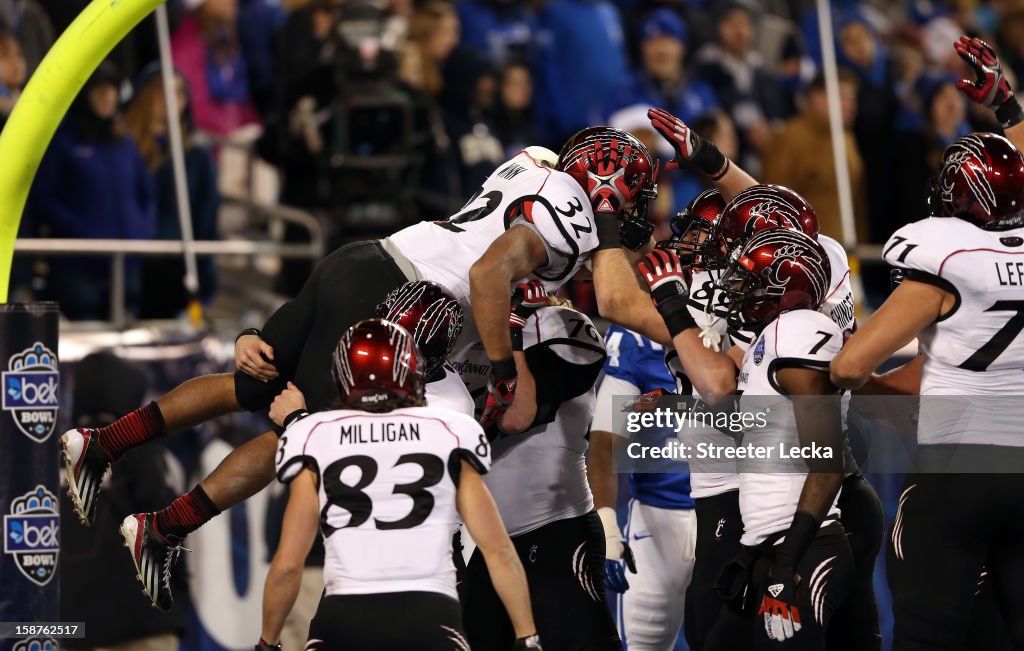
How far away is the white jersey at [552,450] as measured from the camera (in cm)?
673

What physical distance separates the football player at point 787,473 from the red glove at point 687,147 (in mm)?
1154

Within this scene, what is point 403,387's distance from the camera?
510 cm

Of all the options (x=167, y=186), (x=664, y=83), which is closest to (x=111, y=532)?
(x=167, y=186)

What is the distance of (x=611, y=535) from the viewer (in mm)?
7395

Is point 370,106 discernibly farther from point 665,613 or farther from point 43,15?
point 665,613

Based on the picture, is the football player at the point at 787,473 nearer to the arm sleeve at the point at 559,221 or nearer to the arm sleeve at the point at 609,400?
the arm sleeve at the point at 559,221

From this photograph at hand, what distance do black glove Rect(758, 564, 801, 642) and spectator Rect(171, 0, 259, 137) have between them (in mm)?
6662

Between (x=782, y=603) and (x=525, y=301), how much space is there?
5.97 ft

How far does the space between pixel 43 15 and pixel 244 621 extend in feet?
13.2

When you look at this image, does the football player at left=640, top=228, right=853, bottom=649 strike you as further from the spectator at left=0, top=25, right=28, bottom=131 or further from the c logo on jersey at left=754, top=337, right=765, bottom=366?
the spectator at left=0, top=25, right=28, bottom=131

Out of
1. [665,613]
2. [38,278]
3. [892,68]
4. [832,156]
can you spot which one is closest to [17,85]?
[38,278]

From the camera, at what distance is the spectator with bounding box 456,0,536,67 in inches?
476

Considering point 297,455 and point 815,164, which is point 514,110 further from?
point 297,455

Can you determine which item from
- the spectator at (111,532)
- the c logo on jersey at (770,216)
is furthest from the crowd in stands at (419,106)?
the c logo on jersey at (770,216)
